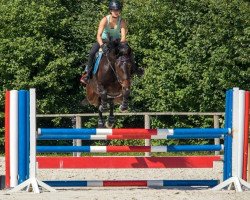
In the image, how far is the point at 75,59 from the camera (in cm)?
2548

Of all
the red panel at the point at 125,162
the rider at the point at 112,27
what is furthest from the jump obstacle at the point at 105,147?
the rider at the point at 112,27

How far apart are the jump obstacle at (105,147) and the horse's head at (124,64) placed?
35.6 inches

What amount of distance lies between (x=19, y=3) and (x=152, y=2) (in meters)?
3.79

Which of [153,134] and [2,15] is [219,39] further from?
[153,134]

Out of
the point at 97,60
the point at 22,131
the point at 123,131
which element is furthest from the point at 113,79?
the point at 22,131

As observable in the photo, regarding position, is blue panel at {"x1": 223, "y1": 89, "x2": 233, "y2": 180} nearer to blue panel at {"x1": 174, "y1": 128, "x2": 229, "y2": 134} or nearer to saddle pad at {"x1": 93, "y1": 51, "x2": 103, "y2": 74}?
blue panel at {"x1": 174, "y1": 128, "x2": 229, "y2": 134}

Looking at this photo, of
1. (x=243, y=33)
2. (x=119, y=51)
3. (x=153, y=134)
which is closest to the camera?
(x=153, y=134)

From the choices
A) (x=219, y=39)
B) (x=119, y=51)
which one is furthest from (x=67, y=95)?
(x=119, y=51)

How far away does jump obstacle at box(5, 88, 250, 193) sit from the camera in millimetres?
9508

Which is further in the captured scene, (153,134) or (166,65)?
(166,65)

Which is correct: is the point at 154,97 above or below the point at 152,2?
below

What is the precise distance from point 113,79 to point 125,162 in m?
1.34

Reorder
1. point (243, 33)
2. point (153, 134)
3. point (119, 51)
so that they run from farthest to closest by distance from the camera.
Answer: point (243, 33) → point (119, 51) → point (153, 134)

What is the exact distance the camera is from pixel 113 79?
11000 mm
